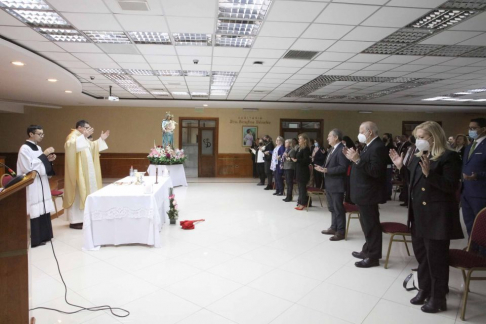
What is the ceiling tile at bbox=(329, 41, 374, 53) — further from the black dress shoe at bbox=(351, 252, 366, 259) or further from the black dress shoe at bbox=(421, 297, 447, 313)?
the black dress shoe at bbox=(421, 297, 447, 313)

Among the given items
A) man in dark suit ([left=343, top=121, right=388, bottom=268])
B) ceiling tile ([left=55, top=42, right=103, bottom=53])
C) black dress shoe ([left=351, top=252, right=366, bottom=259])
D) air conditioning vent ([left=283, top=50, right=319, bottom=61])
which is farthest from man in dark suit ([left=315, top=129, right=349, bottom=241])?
ceiling tile ([left=55, top=42, right=103, bottom=53])

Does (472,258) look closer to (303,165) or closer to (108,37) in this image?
(303,165)

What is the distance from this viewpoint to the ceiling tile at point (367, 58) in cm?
563

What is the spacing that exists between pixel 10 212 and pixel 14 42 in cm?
432

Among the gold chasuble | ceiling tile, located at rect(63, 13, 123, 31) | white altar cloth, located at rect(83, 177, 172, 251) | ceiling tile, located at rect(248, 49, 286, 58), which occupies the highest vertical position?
ceiling tile, located at rect(248, 49, 286, 58)

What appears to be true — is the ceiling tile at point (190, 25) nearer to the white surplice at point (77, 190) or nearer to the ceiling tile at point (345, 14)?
the ceiling tile at point (345, 14)

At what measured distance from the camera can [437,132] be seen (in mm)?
2637

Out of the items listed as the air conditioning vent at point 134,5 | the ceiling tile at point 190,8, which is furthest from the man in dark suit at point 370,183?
the air conditioning vent at point 134,5

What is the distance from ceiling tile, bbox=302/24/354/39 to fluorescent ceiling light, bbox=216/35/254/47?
0.89 m

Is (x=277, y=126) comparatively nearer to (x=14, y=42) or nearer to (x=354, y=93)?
(x=354, y=93)

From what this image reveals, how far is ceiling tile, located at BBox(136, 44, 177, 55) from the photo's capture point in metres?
5.20

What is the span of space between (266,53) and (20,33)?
12.3ft

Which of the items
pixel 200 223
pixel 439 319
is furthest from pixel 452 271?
pixel 200 223

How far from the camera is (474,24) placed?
13.6ft
